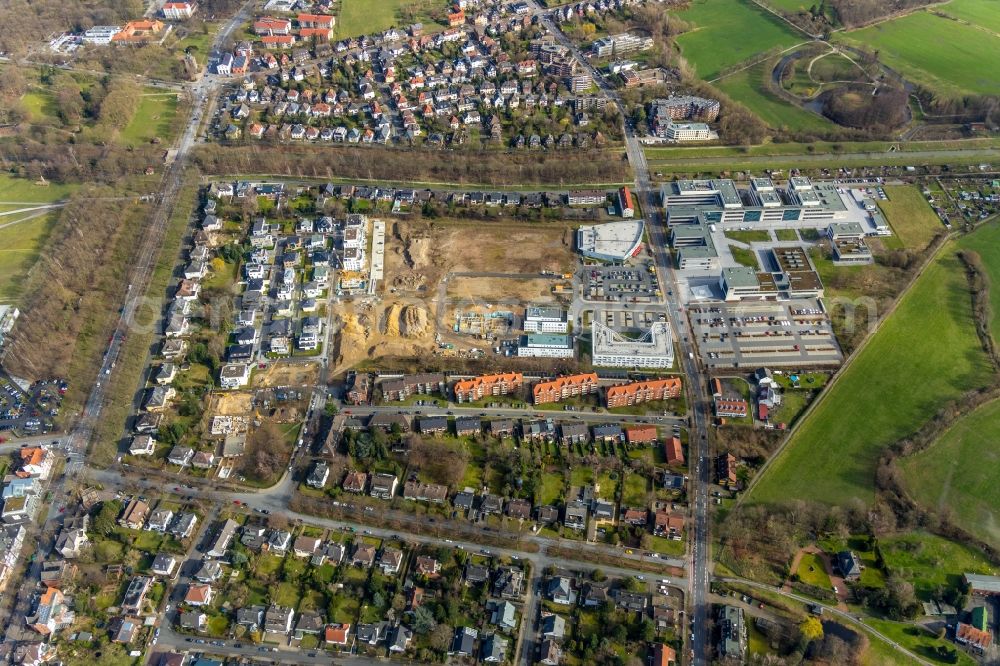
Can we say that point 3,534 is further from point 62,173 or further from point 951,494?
point 951,494

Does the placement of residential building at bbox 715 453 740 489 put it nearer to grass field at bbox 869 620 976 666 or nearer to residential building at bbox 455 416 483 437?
grass field at bbox 869 620 976 666

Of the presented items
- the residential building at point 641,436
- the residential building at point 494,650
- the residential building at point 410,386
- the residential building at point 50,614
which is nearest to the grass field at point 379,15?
the residential building at point 410,386

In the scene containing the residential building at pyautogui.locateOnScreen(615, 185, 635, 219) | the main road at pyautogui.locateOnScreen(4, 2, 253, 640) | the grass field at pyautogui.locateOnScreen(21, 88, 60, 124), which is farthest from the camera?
the grass field at pyautogui.locateOnScreen(21, 88, 60, 124)

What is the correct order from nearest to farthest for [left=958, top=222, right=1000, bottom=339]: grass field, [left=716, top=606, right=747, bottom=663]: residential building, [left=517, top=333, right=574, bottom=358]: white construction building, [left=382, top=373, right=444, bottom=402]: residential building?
[left=716, top=606, right=747, bottom=663]: residential building
[left=382, top=373, right=444, bottom=402]: residential building
[left=517, top=333, right=574, bottom=358]: white construction building
[left=958, top=222, right=1000, bottom=339]: grass field

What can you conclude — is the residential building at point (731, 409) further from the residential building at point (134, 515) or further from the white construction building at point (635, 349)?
the residential building at point (134, 515)

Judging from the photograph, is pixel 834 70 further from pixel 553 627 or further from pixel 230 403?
pixel 230 403

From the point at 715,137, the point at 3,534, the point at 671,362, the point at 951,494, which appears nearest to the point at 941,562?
the point at 951,494

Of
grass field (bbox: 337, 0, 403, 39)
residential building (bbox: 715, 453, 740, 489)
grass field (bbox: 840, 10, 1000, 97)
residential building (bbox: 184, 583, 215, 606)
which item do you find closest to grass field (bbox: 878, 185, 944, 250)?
grass field (bbox: 840, 10, 1000, 97)
